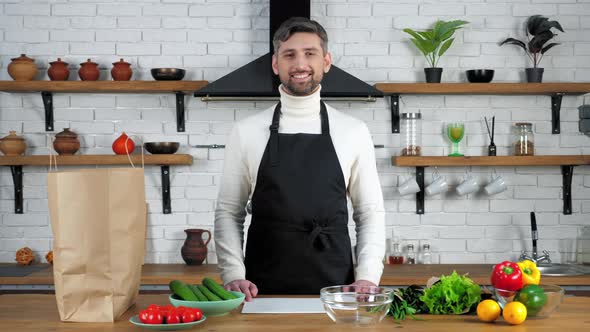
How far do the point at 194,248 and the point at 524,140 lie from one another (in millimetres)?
2161

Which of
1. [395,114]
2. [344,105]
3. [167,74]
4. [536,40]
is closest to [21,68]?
[167,74]

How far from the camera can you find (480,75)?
4.75 m

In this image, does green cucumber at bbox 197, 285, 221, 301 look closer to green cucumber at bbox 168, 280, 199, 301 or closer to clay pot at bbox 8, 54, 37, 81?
green cucumber at bbox 168, 280, 199, 301

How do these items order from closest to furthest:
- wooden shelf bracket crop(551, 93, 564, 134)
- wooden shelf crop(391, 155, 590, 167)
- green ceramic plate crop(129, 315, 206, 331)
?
1. green ceramic plate crop(129, 315, 206, 331)
2. wooden shelf crop(391, 155, 590, 167)
3. wooden shelf bracket crop(551, 93, 564, 134)

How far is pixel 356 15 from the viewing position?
495 cm

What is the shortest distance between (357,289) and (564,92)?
3.30m

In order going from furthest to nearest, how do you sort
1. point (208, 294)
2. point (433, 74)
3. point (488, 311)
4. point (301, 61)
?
point (433, 74) → point (301, 61) → point (208, 294) → point (488, 311)

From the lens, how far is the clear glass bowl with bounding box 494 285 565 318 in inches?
80.0

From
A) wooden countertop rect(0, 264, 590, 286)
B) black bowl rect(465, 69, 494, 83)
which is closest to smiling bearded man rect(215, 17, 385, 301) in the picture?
wooden countertop rect(0, 264, 590, 286)

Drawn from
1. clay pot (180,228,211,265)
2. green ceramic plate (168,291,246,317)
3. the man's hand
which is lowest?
clay pot (180,228,211,265)

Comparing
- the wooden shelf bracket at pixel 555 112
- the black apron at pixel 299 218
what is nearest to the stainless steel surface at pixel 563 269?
the wooden shelf bracket at pixel 555 112

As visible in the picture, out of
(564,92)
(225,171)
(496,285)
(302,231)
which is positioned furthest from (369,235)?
(564,92)

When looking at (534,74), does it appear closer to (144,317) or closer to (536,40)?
(536,40)

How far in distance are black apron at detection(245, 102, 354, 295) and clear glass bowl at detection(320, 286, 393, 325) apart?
2.73 feet
